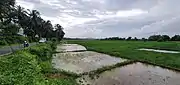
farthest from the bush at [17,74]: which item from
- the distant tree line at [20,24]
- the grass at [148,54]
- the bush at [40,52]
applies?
the grass at [148,54]

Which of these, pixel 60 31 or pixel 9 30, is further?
pixel 60 31

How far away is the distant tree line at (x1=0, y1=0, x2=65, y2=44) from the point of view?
17.0 metres

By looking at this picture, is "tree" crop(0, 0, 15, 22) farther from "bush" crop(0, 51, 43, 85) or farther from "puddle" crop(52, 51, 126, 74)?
"puddle" crop(52, 51, 126, 74)

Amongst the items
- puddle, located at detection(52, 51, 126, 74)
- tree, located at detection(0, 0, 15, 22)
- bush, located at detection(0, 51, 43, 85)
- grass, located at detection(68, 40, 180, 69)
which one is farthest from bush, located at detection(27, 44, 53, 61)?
grass, located at detection(68, 40, 180, 69)

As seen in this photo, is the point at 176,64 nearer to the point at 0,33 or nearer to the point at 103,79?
the point at 103,79

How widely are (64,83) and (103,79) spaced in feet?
15.1

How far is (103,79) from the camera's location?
1812cm

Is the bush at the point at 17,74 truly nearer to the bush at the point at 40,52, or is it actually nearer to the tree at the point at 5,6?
the tree at the point at 5,6

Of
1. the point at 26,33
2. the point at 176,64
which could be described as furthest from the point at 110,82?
the point at 26,33

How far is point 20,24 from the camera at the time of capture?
6147cm

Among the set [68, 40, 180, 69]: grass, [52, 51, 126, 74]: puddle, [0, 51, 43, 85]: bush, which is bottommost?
[52, 51, 126, 74]: puddle

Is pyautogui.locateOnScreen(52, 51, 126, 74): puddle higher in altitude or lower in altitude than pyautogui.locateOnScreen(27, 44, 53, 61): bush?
lower

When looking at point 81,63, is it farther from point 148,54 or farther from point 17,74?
point 17,74

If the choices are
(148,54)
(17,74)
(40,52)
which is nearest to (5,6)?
(17,74)
